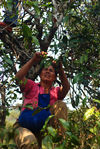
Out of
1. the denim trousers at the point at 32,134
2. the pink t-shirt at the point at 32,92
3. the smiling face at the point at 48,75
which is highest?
the smiling face at the point at 48,75

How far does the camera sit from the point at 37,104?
2941 millimetres

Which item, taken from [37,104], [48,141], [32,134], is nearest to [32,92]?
[37,104]

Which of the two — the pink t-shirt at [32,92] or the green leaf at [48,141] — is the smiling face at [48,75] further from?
the green leaf at [48,141]

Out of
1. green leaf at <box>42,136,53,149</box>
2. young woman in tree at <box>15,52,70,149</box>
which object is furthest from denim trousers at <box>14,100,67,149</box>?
green leaf at <box>42,136,53,149</box>

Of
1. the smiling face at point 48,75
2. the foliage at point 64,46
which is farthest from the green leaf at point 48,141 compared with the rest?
the smiling face at point 48,75

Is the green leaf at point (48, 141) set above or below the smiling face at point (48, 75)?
below

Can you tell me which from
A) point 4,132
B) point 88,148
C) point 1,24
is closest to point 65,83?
point 1,24

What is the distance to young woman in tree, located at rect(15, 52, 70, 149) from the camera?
246 centimetres

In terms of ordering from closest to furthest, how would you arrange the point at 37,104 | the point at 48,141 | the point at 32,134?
the point at 48,141 → the point at 32,134 → the point at 37,104

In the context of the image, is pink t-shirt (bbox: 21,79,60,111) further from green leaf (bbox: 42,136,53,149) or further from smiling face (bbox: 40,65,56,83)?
green leaf (bbox: 42,136,53,149)

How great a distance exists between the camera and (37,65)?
149 inches

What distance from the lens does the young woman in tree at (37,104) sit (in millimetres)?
2455

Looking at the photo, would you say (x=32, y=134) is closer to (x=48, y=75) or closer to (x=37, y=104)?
(x=37, y=104)

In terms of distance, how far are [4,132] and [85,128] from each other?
0.85 m
